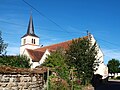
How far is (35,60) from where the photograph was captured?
47.5 m

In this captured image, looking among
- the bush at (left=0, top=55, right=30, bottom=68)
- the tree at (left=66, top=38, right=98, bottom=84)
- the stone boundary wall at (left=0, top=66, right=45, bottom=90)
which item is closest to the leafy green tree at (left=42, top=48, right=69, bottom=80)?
the tree at (left=66, top=38, right=98, bottom=84)

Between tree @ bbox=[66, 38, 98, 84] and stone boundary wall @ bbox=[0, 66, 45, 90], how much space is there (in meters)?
7.97

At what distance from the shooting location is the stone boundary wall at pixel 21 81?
913cm

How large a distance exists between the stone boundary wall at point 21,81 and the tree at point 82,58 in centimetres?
797

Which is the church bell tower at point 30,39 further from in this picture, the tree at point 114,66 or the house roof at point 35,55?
the tree at point 114,66

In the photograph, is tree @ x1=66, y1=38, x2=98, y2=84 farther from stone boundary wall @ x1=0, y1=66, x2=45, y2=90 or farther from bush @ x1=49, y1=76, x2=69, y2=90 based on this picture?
stone boundary wall @ x1=0, y1=66, x2=45, y2=90

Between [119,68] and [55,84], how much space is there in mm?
69827

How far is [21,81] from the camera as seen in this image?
10227 mm

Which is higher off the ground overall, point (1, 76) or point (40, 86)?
point (1, 76)

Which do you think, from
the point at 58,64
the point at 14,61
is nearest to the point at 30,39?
the point at 58,64

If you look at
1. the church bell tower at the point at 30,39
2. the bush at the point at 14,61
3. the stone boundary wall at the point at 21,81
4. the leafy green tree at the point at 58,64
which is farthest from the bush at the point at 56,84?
the church bell tower at the point at 30,39

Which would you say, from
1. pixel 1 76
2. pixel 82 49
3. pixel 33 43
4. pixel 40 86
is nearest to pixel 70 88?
pixel 40 86

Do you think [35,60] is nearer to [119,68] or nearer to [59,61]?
[59,61]

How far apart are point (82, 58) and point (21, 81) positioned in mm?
10553
